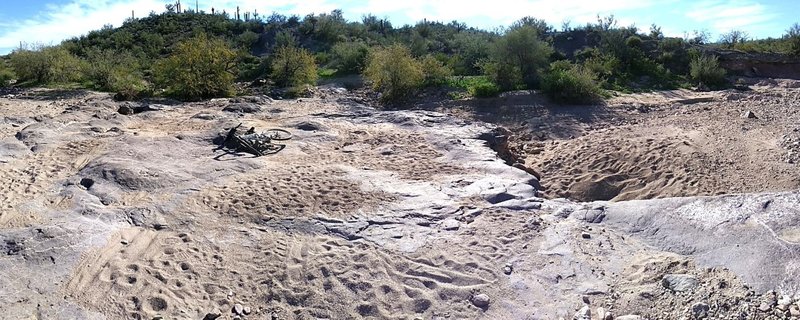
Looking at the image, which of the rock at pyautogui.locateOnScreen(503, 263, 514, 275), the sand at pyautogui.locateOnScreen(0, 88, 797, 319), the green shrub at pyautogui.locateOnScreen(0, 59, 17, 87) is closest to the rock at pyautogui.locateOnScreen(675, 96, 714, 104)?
the sand at pyautogui.locateOnScreen(0, 88, 797, 319)

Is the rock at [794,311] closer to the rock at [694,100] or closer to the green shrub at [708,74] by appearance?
the rock at [694,100]

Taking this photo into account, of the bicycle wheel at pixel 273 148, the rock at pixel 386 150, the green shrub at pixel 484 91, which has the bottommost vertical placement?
the rock at pixel 386 150

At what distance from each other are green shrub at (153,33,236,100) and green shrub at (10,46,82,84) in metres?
3.61

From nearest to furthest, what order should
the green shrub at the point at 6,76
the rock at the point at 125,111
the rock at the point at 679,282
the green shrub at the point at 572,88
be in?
the rock at the point at 679,282
the rock at the point at 125,111
the green shrub at the point at 572,88
the green shrub at the point at 6,76

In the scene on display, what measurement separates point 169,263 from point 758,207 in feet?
16.7

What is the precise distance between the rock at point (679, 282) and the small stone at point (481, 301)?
1.34 meters

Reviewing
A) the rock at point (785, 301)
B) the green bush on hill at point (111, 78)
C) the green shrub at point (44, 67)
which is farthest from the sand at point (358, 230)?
the green shrub at point (44, 67)

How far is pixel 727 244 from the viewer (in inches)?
191

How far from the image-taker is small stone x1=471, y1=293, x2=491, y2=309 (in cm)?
470

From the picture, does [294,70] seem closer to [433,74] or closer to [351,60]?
[351,60]

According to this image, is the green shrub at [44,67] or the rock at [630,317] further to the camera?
the green shrub at [44,67]

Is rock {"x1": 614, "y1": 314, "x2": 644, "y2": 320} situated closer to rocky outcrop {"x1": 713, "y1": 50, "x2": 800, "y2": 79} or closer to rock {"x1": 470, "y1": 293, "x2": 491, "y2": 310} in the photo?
rock {"x1": 470, "y1": 293, "x2": 491, "y2": 310}

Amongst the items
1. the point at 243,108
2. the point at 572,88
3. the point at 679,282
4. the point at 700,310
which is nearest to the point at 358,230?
the point at 679,282

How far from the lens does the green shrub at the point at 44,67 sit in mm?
16875
